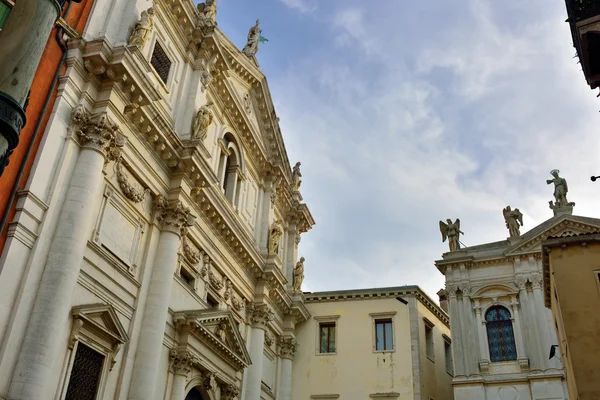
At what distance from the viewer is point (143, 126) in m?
17.3

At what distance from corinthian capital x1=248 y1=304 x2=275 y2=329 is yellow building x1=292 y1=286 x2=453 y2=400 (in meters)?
5.24

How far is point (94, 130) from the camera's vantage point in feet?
49.3

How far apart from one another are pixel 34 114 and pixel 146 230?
5106 mm

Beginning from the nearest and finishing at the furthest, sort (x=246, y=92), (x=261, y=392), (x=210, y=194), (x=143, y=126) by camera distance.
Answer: (x=143, y=126)
(x=210, y=194)
(x=261, y=392)
(x=246, y=92)

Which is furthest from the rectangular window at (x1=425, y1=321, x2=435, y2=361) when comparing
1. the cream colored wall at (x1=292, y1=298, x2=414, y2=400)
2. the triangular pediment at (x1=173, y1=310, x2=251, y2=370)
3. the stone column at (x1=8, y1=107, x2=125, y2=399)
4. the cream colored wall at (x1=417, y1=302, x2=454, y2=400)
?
the stone column at (x1=8, y1=107, x2=125, y2=399)

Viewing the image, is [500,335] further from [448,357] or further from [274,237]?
[274,237]

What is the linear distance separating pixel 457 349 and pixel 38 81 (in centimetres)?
A: 1982

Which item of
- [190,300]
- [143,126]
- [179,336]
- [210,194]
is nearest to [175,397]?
[179,336]

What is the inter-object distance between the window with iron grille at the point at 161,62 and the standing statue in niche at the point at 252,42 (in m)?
8.59

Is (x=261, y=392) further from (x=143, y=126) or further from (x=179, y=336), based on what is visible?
(x=143, y=126)

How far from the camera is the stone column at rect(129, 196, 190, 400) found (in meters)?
15.8

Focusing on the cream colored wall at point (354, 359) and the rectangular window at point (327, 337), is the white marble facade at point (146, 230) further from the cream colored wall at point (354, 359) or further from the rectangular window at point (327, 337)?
the rectangular window at point (327, 337)

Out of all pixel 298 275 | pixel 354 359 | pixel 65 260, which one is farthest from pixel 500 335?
pixel 65 260

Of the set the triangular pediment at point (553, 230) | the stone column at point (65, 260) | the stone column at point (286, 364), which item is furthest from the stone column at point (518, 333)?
Answer: the stone column at point (65, 260)
